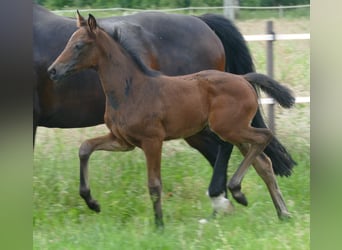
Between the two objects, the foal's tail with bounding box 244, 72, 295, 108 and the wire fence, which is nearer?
the foal's tail with bounding box 244, 72, 295, 108

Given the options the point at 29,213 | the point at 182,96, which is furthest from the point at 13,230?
the point at 182,96

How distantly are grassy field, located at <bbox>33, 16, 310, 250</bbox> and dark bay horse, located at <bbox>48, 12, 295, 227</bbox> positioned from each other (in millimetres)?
275

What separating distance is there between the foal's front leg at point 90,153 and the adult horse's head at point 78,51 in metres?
0.56

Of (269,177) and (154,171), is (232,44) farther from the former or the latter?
(154,171)

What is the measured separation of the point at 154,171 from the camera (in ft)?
13.6

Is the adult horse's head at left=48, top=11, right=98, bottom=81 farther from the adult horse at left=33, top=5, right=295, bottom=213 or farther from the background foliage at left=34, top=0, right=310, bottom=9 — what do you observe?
the background foliage at left=34, top=0, right=310, bottom=9

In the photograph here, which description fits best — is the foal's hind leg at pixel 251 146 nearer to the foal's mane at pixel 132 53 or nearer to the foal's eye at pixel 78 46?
the foal's mane at pixel 132 53

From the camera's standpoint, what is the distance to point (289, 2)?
5145 millimetres

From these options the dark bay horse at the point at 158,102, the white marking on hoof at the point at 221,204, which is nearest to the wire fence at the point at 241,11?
the dark bay horse at the point at 158,102

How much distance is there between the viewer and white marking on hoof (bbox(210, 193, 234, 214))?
4648 millimetres

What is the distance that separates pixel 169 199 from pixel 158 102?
988 millimetres

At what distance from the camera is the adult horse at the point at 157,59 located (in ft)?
15.6

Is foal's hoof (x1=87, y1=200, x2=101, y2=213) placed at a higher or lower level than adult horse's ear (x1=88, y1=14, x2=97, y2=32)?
lower

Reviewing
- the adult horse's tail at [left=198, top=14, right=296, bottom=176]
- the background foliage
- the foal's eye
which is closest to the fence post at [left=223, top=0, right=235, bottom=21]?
the background foliage
